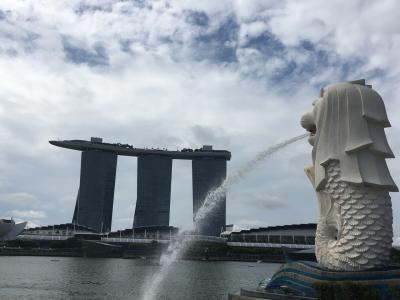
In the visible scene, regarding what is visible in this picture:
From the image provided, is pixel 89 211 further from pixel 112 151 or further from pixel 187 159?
pixel 187 159

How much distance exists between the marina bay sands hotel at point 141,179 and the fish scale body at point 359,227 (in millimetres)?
132928

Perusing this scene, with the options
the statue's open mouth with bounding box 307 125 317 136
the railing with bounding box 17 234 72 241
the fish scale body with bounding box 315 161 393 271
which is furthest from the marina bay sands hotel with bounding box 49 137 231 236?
the fish scale body with bounding box 315 161 393 271

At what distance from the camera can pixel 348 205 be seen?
27078 mm

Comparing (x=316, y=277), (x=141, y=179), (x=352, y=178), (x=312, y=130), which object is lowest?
(x=316, y=277)

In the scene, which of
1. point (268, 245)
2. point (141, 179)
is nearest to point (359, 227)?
point (268, 245)

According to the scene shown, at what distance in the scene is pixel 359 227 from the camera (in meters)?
26.4

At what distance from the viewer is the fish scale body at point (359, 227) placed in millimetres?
26234

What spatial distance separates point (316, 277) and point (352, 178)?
214 inches

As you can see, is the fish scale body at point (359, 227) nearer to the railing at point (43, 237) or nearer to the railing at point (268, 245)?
the railing at point (268, 245)

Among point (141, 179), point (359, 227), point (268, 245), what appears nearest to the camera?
point (359, 227)

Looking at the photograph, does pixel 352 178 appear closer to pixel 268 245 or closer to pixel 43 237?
pixel 268 245

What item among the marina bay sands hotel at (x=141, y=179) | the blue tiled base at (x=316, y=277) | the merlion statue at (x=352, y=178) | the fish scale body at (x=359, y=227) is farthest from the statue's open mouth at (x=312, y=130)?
the marina bay sands hotel at (x=141, y=179)

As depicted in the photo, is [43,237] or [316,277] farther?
[43,237]

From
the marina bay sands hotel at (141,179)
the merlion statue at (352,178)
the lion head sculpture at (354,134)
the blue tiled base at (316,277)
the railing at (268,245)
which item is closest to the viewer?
the blue tiled base at (316,277)
